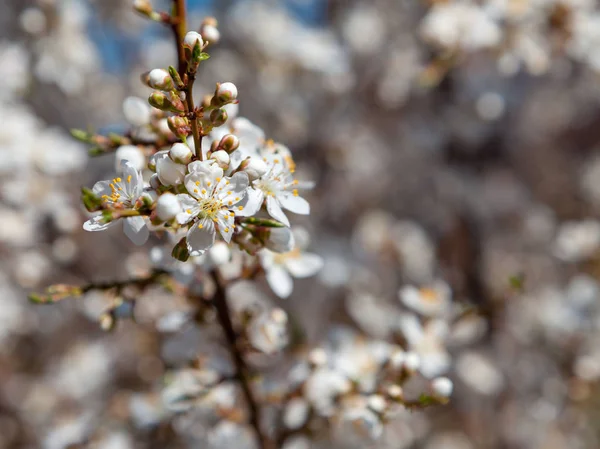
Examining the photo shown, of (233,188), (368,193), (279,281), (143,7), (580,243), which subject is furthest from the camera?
(368,193)

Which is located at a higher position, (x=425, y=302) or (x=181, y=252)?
(x=181, y=252)

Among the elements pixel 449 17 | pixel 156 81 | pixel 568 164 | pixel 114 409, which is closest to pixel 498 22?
pixel 449 17

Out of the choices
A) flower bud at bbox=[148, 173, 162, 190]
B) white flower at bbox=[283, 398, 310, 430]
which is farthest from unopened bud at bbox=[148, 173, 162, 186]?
white flower at bbox=[283, 398, 310, 430]

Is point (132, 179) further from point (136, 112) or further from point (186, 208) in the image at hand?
point (136, 112)

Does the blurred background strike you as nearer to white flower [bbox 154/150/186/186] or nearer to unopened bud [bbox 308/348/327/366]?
unopened bud [bbox 308/348/327/366]

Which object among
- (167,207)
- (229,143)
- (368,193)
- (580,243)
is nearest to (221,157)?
(229,143)

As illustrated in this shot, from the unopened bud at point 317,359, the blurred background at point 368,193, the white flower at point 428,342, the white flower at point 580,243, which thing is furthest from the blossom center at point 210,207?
→ the white flower at point 580,243

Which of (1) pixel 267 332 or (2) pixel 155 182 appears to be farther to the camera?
(1) pixel 267 332
